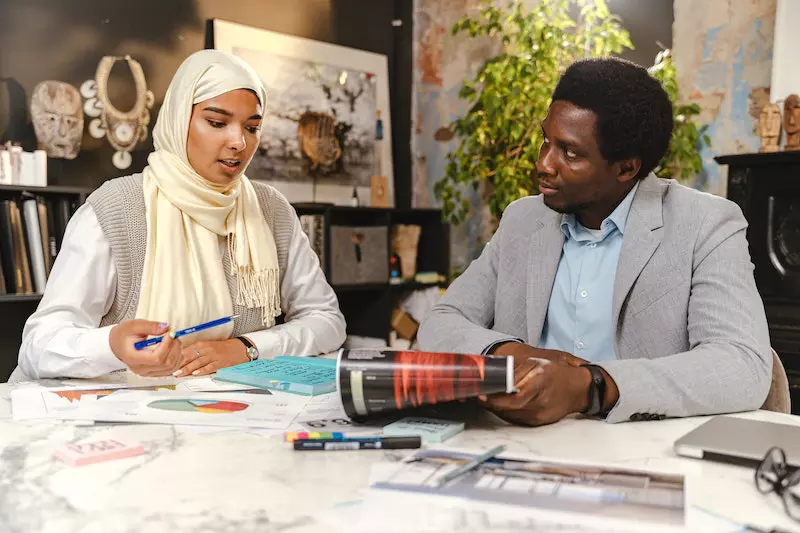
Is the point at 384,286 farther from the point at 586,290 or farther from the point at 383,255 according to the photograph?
the point at 586,290

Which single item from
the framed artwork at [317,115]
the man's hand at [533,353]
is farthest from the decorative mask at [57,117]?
the man's hand at [533,353]

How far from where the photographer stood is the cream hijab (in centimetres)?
200

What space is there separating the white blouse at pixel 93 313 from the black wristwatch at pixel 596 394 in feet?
3.07

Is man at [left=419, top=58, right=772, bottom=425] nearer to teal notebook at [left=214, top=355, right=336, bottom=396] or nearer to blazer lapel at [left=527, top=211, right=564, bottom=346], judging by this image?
blazer lapel at [left=527, top=211, right=564, bottom=346]

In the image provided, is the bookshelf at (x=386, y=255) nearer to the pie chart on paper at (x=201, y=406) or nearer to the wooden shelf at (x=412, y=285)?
the wooden shelf at (x=412, y=285)

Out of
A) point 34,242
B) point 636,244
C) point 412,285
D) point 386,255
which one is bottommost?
point 412,285

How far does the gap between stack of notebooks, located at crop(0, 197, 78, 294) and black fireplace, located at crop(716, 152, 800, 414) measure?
8.51 ft

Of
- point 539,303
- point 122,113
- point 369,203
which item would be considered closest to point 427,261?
point 369,203

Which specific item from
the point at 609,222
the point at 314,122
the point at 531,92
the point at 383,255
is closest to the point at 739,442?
the point at 609,222

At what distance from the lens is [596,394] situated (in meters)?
1.16

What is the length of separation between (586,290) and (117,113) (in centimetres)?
232

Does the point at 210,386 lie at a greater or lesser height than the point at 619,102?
lesser

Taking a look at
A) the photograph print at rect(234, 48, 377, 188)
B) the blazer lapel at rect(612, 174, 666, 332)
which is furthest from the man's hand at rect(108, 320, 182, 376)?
the photograph print at rect(234, 48, 377, 188)

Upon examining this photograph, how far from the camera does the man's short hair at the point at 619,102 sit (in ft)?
5.14
